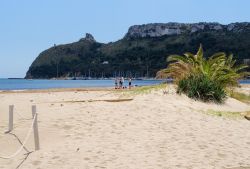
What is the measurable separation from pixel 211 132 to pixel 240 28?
478 feet

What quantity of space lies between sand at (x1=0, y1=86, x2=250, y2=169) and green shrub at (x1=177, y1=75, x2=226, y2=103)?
13.1 feet

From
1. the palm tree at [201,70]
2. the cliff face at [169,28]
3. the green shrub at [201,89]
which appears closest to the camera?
the green shrub at [201,89]

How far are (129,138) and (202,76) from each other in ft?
35.5

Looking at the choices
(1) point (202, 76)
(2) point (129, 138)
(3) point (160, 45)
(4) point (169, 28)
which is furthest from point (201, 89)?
(4) point (169, 28)

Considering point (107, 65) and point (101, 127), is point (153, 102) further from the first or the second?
point (107, 65)

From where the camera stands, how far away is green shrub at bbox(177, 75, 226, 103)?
840 inches

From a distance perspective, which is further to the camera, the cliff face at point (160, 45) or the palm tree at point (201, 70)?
the cliff face at point (160, 45)

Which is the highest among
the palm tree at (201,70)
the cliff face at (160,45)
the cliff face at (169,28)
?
the cliff face at (169,28)

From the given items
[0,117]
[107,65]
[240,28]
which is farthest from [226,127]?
[107,65]

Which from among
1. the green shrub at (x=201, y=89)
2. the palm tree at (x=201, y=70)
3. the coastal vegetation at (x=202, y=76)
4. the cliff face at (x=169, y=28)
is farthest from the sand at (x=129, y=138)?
the cliff face at (x=169, y=28)

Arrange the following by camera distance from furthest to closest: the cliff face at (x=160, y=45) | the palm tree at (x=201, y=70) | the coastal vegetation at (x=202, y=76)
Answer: the cliff face at (x=160, y=45) → the palm tree at (x=201, y=70) → the coastal vegetation at (x=202, y=76)

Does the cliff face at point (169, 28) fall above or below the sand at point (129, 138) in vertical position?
above

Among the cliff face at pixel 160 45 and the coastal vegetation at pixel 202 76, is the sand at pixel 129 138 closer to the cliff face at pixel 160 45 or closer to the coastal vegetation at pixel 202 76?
the coastal vegetation at pixel 202 76

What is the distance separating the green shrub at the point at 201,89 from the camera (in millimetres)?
21328
